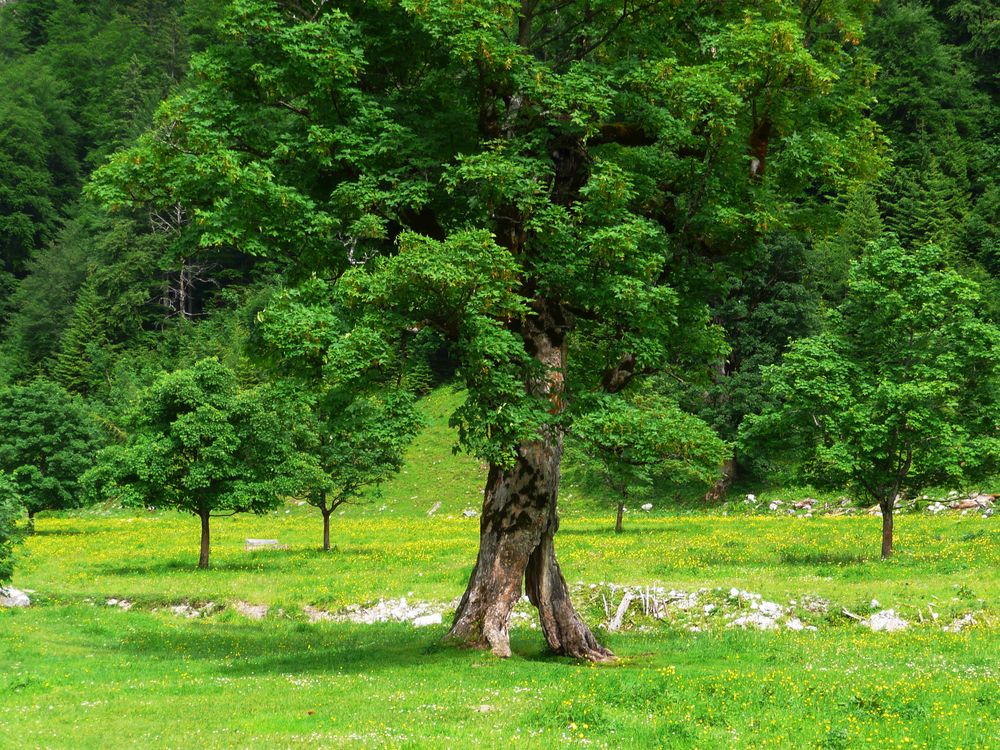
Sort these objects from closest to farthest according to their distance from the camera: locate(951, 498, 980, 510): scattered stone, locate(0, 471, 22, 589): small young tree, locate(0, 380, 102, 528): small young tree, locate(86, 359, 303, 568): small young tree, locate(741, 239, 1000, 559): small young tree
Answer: locate(0, 471, 22, 589): small young tree → locate(741, 239, 1000, 559): small young tree → locate(86, 359, 303, 568): small young tree → locate(951, 498, 980, 510): scattered stone → locate(0, 380, 102, 528): small young tree

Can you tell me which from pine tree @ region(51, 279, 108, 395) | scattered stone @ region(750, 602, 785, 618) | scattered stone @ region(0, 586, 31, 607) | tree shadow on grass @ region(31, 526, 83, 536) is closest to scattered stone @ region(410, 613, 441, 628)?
scattered stone @ region(750, 602, 785, 618)

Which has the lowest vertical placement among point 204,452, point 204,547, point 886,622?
point 204,547

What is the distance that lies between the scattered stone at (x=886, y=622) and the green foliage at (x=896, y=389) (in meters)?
7.36

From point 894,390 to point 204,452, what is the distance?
1000 inches

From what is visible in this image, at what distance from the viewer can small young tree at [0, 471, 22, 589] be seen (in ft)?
82.2

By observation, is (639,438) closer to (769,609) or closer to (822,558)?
(769,609)

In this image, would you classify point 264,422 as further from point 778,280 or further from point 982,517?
point 778,280

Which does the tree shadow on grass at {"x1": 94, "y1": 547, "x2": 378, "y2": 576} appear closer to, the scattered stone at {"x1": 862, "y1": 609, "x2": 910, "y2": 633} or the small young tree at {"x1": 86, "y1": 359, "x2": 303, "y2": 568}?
the small young tree at {"x1": 86, "y1": 359, "x2": 303, "y2": 568}

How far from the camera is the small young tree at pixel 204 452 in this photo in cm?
3728

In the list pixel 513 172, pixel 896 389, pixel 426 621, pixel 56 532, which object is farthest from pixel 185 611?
pixel 56 532

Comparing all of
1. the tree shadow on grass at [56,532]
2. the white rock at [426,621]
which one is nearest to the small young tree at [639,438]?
the white rock at [426,621]

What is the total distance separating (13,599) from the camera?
97.1 ft

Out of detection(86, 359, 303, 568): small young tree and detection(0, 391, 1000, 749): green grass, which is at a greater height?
detection(86, 359, 303, 568): small young tree

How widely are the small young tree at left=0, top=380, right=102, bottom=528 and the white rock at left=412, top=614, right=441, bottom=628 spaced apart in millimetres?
37990
